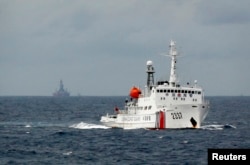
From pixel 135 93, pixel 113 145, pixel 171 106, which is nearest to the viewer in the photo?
pixel 113 145

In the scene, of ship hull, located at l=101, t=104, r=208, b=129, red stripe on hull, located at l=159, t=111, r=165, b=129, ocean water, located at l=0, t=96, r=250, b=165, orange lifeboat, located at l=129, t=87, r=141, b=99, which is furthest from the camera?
orange lifeboat, located at l=129, t=87, r=141, b=99

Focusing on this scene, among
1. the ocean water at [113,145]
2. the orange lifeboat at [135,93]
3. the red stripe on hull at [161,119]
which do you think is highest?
the orange lifeboat at [135,93]

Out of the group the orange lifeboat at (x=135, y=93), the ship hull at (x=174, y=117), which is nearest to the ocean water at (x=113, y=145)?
the ship hull at (x=174, y=117)

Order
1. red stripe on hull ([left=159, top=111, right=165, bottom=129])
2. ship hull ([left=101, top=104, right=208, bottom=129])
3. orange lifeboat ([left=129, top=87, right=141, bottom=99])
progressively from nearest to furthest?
red stripe on hull ([left=159, top=111, right=165, bottom=129]), ship hull ([left=101, top=104, right=208, bottom=129]), orange lifeboat ([left=129, top=87, right=141, bottom=99])

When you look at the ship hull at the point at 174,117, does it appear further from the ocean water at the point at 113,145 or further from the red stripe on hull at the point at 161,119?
the ocean water at the point at 113,145

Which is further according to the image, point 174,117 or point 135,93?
point 135,93

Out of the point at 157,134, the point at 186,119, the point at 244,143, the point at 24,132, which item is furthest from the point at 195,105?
the point at 24,132

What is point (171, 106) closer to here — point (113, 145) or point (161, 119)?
point (161, 119)

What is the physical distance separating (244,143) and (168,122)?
15.3 metres

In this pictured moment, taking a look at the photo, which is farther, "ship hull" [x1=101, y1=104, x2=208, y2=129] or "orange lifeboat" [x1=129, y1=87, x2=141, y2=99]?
"orange lifeboat" [x1=129, y1=87, x2=141, y2=99]

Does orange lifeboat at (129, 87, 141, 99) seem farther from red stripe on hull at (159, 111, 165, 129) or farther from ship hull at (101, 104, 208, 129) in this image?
red stripe on hull at (159, 111, 165, 129)

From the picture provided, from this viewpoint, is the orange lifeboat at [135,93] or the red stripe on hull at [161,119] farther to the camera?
the orange lifeboat at [135,93]

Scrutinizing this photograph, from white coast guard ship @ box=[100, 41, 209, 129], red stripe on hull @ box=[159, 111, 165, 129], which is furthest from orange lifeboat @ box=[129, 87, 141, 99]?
red stripe on hull @ box=[159, 111, 165, 129]

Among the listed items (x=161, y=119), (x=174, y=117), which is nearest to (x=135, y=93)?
(x=161, y=119)
